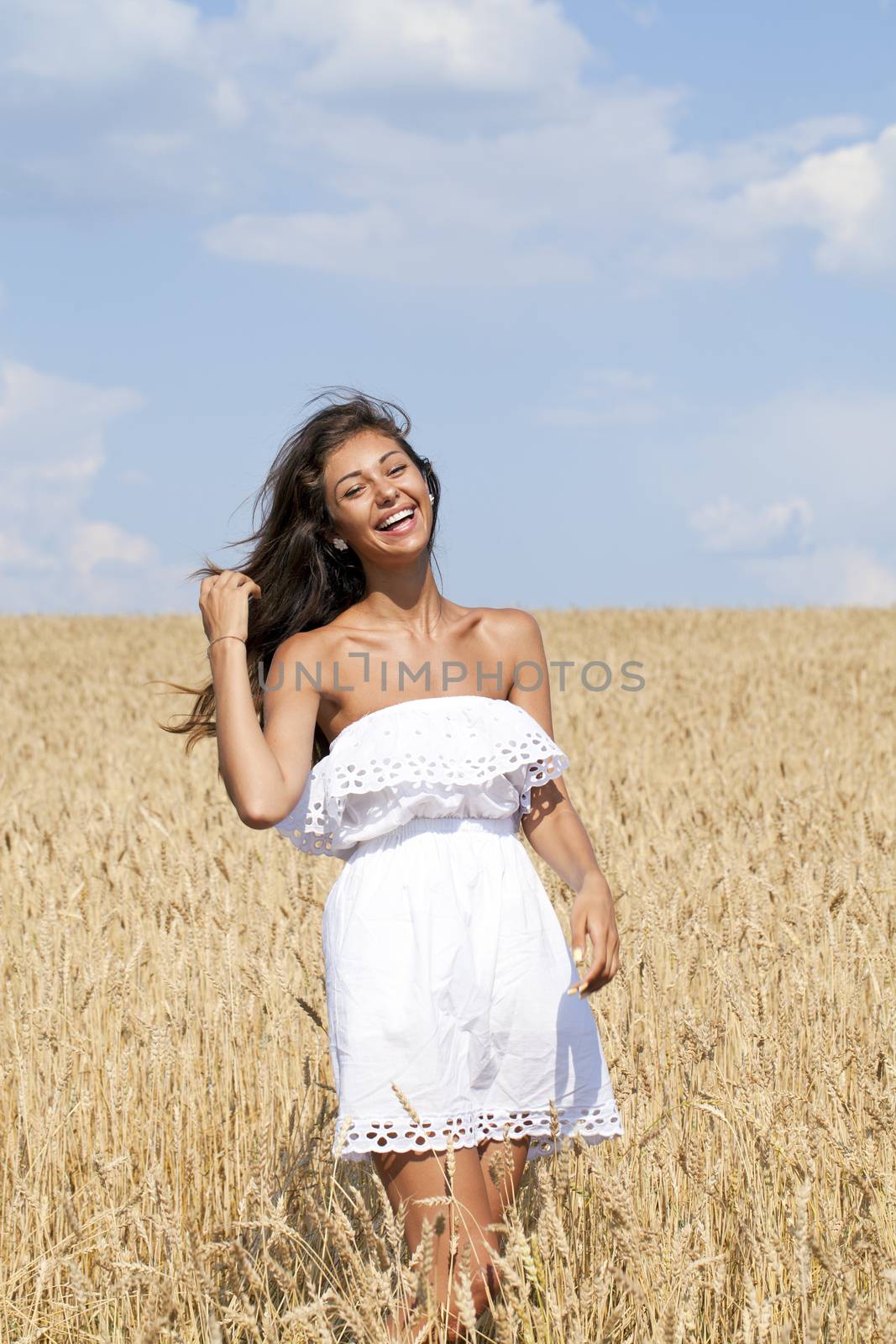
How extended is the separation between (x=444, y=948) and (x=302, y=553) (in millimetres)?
907

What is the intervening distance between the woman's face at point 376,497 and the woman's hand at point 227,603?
219mm

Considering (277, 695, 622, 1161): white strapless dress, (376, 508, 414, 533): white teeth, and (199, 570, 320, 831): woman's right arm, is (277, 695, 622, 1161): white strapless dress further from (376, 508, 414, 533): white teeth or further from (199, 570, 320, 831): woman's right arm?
(376, 508, 414, 533): white teeth

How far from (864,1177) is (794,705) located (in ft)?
29.3

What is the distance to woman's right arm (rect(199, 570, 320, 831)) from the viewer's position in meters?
2.11

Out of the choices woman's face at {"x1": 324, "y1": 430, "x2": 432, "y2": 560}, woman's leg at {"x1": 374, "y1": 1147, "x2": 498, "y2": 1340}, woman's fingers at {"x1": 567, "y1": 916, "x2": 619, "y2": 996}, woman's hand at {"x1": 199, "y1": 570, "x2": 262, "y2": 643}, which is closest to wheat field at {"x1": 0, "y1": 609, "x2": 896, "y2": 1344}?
woman's leg at {"x1": 374, "y1": 1147, "x2": 498, "y2": 1340}

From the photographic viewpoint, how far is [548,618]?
74.5 ft

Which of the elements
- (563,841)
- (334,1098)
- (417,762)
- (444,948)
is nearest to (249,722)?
(417,762)

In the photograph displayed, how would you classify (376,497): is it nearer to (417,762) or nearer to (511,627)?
(511,627)

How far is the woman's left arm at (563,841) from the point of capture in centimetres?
209

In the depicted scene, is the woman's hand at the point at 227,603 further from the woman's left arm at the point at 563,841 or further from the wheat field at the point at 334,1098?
the wheat field at the point at 334,1098

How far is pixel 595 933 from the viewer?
2.13 m

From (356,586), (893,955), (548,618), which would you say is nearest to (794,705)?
(893,955)

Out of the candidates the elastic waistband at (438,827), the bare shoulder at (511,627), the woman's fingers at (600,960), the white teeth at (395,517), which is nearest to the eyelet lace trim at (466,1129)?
the woman's fingers at (600,960)

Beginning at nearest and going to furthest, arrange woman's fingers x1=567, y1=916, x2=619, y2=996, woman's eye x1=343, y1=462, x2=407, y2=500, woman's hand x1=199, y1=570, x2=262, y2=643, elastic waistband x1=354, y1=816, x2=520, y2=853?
woman's fingers x1=567, y1=916, x2=619, y2=996
elastic waistband x1=354, y1=816, x2=520, y2=853
woman's hand x1=199, y1=570, x2=262, y2=643
woman's eye x1=343, y1=462, x2=407, y2=500
